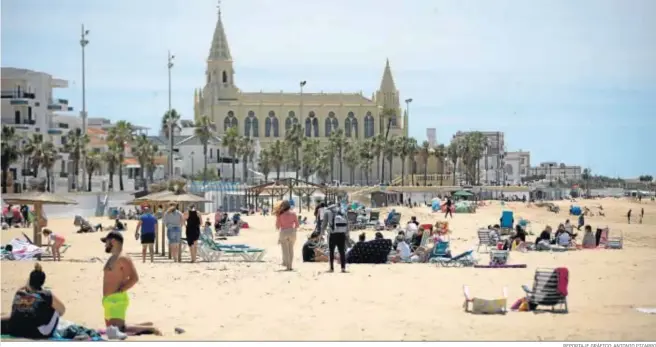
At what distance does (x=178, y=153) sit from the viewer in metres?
87.7

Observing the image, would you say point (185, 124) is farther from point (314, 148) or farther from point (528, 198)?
point (528, 198)

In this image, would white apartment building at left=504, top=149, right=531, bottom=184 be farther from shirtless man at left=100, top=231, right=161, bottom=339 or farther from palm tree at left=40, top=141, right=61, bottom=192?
shirtless man at left=100, top=231, right=161, bottom=339

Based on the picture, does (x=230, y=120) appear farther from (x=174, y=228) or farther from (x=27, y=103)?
(x=174, y=228)

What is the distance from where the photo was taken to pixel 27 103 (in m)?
57.4

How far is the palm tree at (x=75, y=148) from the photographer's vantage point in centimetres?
5437

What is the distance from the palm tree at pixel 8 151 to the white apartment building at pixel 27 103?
11.9ft

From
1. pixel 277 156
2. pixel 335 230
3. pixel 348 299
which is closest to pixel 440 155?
pixel 277 156

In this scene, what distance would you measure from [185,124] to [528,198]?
40.1m

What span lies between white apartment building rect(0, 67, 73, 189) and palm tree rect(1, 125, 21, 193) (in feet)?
11.9

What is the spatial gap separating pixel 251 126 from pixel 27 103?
167 feet

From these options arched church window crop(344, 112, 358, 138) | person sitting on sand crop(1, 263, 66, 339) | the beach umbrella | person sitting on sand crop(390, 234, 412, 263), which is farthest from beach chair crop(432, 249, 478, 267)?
arched church window crop(344, 112, 358, 138)

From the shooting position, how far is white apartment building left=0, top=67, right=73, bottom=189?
185 feet

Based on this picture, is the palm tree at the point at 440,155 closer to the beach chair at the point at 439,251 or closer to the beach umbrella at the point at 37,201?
the beach umbrella at the point at 37,201
